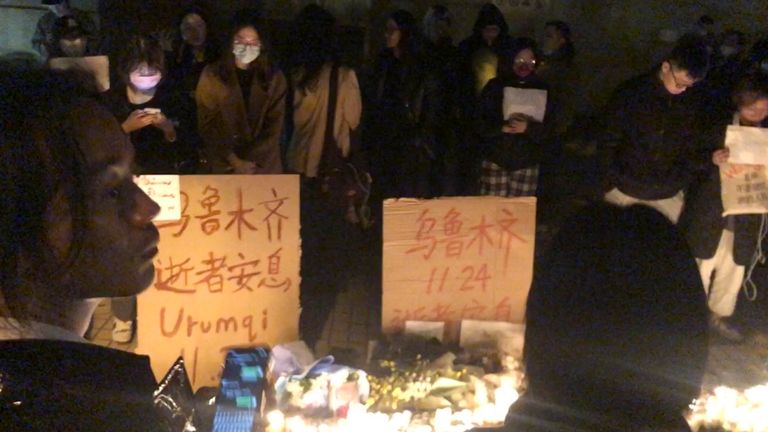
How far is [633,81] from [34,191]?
13.6ft

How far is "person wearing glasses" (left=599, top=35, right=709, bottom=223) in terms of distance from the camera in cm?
432

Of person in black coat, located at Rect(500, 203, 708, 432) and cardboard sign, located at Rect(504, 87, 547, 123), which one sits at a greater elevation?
cardboard sign, located at Rect(504, 87, 547, 123)

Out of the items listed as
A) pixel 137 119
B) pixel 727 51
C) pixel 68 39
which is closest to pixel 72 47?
pixel 68 39

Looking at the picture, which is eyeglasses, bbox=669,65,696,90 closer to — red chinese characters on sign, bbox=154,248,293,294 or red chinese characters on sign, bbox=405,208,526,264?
red chinese characters on sign, bbox=405,208,526,264

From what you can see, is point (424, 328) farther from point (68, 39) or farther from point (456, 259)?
point (68, 39)

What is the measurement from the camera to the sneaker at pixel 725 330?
15.7 feet

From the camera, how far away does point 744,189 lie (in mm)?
4504

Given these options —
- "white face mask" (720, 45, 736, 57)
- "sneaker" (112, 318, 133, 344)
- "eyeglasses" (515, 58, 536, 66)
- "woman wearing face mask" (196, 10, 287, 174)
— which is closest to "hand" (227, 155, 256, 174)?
"woman wearing face mask" (196, 10, 287, 174)

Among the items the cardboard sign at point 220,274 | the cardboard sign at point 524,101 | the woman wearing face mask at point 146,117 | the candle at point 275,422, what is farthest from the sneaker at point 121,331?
the cardboard sign at point 524,101

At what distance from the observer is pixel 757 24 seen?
6941 millimetres

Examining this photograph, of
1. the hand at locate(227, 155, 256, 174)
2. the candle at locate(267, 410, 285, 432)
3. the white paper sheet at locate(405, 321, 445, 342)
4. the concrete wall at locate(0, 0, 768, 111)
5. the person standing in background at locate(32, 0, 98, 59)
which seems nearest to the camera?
the candle at locate(267, 410, 285, 432)

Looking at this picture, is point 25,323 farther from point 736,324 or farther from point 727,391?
point 736,324

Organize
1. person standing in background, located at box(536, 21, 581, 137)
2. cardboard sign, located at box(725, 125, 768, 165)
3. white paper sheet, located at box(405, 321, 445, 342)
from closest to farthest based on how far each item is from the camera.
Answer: white paper sheet, located at box(405, 321, 445, 342), cardboard sign, located at box(725, 125, 768, 165), person standing in background, located at box(536, 21, 581, 137)

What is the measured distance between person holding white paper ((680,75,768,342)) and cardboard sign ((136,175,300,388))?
9.33ft
